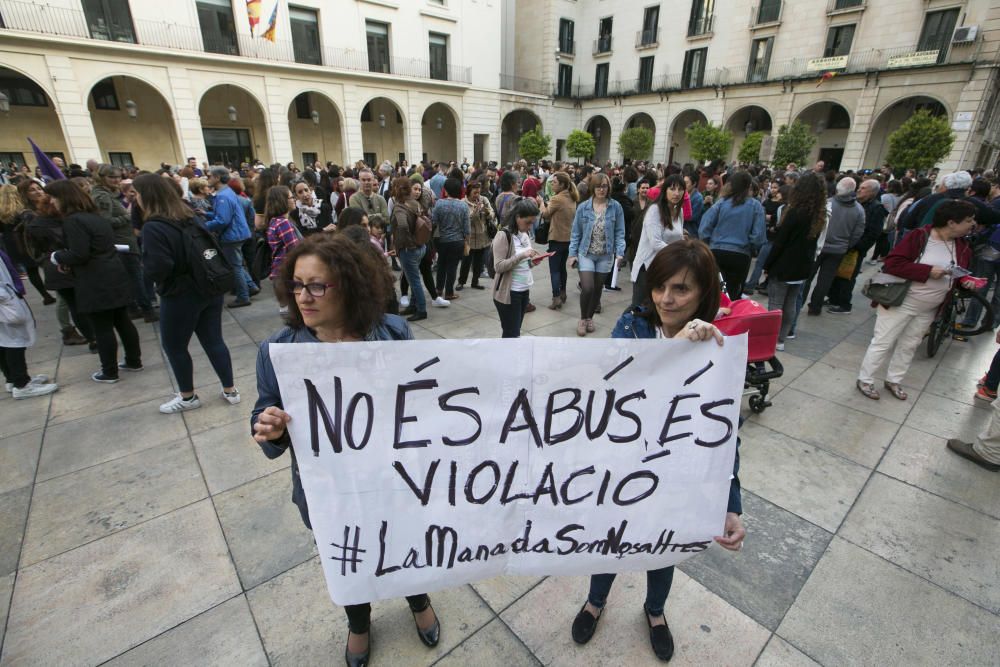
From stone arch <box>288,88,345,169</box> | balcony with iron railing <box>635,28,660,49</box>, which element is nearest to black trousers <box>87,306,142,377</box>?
stone arch <box>288,88,345,169</box>

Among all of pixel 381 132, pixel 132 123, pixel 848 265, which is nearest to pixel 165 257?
pixel 848 265

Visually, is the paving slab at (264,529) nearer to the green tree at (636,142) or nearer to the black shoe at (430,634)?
the black shoe at (430,634)

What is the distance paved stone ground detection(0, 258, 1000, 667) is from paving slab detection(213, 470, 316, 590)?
11 millimetres

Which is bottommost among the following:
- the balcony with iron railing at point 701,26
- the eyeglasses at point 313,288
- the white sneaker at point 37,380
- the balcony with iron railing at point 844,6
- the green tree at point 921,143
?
the white sneaker at point 37,380

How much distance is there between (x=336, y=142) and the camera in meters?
23.4

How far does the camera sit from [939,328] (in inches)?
198

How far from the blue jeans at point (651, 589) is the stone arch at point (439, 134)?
27.7 meters

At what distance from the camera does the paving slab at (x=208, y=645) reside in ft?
6.35

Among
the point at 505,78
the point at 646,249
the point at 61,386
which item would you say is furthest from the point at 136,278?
the point at 505,78

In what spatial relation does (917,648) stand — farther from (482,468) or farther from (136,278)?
(136,278)

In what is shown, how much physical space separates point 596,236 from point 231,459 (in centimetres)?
426

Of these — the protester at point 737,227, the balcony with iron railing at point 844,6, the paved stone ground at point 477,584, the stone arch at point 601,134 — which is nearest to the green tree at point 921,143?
the balcony with iron railing at point 844,6

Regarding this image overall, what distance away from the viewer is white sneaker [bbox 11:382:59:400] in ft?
13.4

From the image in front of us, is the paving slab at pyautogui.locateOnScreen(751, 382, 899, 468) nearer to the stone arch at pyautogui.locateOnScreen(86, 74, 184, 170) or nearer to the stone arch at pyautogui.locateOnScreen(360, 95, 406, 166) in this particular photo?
the stone arch at pyautogui.locateOnScreen(86, 74, 184, 170)
